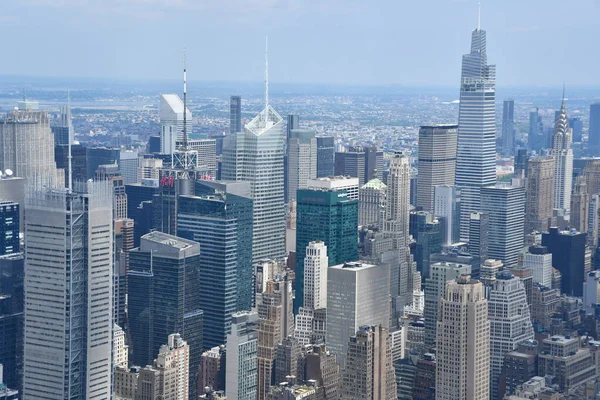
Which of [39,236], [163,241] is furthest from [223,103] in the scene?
[39,236]

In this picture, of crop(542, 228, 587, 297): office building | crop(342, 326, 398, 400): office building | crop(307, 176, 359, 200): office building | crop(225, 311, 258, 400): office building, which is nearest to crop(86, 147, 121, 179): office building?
crop(307, 176, 359, 200): office building

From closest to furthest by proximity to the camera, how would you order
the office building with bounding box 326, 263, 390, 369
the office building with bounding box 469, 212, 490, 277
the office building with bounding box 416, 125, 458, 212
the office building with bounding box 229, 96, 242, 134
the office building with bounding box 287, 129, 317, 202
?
the office building with bounding box 326, 263, 390, 369 → the office building with bounding box 469, 212, 490, 277 → the office building with bounding box 229, 96, 242, 134 → the office building with bounding box 287, 129, 317, 202 → the office building with bounding box 416, 125, 458, 212

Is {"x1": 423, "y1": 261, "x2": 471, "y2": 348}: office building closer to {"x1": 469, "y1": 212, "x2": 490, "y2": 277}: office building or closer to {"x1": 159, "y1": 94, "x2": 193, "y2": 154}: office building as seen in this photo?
{"x1": 469, "y1": 212, "x2": 490, "y2": 277}: office building

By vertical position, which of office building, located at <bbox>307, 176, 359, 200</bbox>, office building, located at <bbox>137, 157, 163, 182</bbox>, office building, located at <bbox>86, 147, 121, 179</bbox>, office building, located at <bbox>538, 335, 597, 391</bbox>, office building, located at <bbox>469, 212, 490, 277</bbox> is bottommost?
office building, located at <bbox>538, 335, 597, 391</bbox>

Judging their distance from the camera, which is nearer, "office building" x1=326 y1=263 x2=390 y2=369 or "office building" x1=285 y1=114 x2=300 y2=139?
"office building" x1=326 y1=263 x2=390 y2=369

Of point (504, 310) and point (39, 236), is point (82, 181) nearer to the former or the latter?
point (39, 236)

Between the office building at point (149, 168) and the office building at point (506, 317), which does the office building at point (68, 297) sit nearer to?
the office building at point (506, 317)
